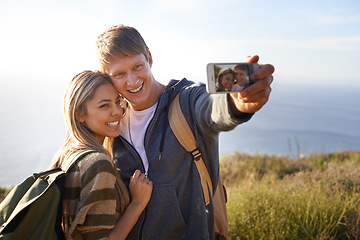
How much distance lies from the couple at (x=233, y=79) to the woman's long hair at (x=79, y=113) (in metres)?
0.99

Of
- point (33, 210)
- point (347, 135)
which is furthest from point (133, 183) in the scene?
point (347, 135)

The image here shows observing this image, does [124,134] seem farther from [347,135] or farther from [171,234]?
[347,135]

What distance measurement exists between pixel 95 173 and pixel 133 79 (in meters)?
0.84

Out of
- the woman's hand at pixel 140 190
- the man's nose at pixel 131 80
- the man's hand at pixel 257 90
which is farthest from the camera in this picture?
the man's nose at pixel 131 80

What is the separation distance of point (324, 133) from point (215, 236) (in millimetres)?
47230

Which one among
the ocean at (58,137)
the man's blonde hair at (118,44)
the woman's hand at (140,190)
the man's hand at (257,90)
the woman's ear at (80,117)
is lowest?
the ocean at (58,137)

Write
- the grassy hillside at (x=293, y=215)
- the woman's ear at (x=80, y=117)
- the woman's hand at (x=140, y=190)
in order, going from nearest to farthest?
1. the woman's hand at (x=140, y=190)
2. the woman's ear at (x=80, y=117)
3. the grassy hillside at (x=293, y=215)

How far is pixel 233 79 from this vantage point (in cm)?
146

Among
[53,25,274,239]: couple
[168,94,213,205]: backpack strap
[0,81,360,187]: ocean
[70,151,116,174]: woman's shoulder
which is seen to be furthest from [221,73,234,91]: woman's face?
[0,81,360,187]: ocean

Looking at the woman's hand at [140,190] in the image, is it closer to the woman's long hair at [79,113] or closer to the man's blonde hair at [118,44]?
the woman's long hair at [79,113]

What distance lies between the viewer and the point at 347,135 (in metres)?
42.4

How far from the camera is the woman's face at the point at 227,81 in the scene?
146cm

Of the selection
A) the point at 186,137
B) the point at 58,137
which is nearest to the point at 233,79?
the point at 186,137

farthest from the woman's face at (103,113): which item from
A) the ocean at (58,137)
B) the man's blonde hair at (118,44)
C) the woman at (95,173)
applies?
the ocean at (58,137)
